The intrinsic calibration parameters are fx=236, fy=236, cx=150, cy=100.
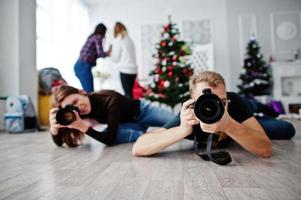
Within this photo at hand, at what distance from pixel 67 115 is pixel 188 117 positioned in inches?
25.2

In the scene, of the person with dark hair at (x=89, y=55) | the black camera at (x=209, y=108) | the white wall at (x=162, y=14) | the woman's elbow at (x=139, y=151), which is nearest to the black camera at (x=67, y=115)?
the woman's elbow at (x=139, y=151)

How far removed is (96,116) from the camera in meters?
1.46

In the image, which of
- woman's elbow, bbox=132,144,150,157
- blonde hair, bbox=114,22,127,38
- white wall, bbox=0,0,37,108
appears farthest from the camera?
blonde hair, bbox=114,22,127,38

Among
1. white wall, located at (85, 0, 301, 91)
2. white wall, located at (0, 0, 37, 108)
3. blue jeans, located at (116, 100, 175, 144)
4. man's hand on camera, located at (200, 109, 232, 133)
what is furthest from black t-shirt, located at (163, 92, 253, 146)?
white wall, located at (85, 0, 301, 91)

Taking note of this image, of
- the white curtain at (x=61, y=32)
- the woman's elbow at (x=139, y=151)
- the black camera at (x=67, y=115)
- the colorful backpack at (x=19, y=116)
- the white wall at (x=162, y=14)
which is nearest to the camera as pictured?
the woman's elbow at (x=139, y=151)

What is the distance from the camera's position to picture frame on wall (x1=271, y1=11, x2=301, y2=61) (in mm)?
4617

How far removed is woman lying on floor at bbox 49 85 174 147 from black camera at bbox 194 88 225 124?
2.23 feet

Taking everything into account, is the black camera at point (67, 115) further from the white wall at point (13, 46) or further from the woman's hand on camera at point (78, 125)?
the white wall at point (13, 46)

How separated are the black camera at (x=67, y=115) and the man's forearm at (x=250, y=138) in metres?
0.74

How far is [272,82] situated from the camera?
14.6ft

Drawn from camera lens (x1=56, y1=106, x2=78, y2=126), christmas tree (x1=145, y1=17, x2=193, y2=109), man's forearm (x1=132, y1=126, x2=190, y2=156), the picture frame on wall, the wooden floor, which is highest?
the picture frame on wall

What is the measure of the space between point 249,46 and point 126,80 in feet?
8.74

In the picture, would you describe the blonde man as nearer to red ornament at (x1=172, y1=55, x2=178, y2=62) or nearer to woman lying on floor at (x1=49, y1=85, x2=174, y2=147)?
woman lying on floor at (x1=49, y1=85, x2=174, y2=147)

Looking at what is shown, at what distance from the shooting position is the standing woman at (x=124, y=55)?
3.02 m
